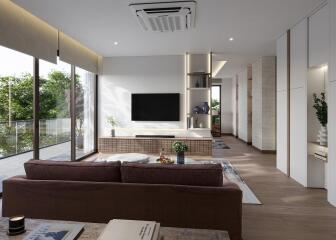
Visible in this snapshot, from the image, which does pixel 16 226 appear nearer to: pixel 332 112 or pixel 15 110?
pixel 15 110

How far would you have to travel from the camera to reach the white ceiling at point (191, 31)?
3551mm

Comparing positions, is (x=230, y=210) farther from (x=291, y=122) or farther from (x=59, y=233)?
(x=291, y=122)

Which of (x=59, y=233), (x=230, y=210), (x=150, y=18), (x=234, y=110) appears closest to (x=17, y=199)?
(x=59, y=233)

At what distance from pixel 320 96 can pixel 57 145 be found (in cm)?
532

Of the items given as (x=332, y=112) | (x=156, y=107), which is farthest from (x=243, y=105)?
(x=332, y=112)

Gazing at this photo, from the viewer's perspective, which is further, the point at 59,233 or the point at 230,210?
the point at 230,210

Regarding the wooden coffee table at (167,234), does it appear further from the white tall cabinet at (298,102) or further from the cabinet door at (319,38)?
the white tall cabinet at (298,102)

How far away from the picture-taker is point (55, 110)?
17.1 ft

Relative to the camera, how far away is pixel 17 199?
2082 mm

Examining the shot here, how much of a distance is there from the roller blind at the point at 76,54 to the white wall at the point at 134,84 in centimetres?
49

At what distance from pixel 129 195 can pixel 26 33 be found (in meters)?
3.48

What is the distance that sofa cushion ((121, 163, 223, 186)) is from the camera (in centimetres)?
201

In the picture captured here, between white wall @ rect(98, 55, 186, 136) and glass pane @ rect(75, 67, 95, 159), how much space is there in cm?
27

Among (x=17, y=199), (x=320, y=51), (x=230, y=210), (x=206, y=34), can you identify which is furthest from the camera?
(x=206, y=34)
